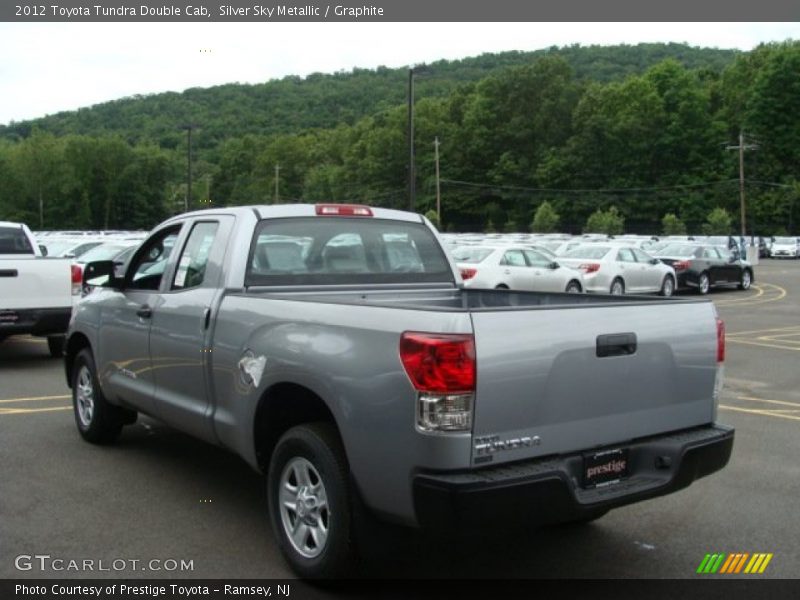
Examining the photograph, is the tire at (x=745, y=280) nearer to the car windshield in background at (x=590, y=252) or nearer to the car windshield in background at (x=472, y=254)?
the car windshield in background at (x=590, y=252)

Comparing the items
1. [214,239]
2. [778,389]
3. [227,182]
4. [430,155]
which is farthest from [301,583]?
[430,155]

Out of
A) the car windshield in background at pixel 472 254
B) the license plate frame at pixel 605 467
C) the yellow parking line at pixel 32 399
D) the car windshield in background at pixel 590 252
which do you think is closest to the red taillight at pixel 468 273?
the car windshield in background at pixel 472 254

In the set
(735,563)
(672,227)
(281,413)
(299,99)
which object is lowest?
(735,563)

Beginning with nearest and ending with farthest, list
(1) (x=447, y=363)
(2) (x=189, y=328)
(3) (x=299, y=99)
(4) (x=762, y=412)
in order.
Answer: (1) (x=447, y=363)
(2) (x=189, y=328)
(4) (x=762, y=412)
(3) (x=299, y=99)

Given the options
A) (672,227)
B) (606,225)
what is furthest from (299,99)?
(672,227)

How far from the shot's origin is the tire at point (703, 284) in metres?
28.4

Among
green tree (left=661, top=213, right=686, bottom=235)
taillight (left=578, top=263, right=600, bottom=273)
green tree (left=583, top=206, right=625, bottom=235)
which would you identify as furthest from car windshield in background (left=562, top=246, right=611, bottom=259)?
green tree (left=661, top=213, right=686, bottom=235)

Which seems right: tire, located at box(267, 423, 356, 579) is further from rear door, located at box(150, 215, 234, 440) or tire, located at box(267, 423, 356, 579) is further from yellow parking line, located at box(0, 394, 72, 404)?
yellow parking line, located at box(0, 394, 72, 404)

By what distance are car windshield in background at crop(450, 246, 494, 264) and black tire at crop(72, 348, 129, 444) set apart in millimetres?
14662

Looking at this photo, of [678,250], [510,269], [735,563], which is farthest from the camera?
[678,250]

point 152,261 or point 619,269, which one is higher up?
point 152,261

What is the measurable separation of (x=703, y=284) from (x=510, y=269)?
1027 cm

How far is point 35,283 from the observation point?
11508 millimetres

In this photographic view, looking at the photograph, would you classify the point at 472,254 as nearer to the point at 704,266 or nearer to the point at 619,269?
the point at 619,269
